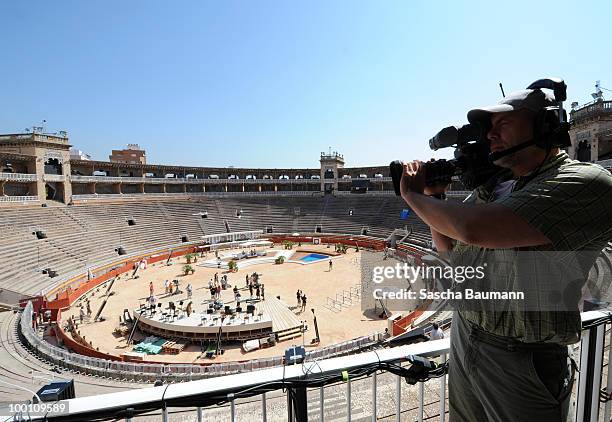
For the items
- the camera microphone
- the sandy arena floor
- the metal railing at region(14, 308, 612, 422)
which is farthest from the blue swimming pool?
the camera microphone

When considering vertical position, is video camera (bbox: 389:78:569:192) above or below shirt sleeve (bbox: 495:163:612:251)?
above

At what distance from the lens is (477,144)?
188 cm

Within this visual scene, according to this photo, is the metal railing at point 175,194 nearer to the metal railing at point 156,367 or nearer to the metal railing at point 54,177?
the metal railing at point 54,177

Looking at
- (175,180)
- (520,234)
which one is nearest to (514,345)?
(520,234)

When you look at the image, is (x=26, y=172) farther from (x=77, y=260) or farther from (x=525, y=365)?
(x=525, y=365)

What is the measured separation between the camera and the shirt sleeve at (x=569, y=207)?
1319 millimetres

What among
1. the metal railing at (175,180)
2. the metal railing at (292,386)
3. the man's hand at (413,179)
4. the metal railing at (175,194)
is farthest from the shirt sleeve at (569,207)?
the metal railing at (175,180)

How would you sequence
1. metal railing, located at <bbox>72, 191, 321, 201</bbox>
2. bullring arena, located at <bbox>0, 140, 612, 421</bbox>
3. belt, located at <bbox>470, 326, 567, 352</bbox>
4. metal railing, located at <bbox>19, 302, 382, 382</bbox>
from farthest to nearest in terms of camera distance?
1. metal railing, located at <bbox>72, 191, 321, 201</bbox>
2. metal railing, located at <bbox>19, 302, 382, 382</bbox>
3. bullring arena, located at <bbox>0, 140, 612, 421</bbox>
4. belt, located at <bbox>470, 326, 567, 352</bbox>

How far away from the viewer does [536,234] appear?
1.33 meters

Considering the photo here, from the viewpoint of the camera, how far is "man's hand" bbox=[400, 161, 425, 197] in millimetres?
1871

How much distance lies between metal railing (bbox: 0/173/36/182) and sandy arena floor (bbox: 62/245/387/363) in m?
16.9

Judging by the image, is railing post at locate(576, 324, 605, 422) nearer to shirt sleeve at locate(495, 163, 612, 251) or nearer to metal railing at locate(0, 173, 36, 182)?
shirt sleeve at locate(495, 163, 612, 251)

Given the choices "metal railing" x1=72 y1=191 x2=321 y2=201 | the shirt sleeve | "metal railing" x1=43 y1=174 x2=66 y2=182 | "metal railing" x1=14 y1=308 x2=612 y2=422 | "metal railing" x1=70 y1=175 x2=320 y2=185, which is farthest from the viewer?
"metal railing" x1=70 y1=175 x2=320 y2=185

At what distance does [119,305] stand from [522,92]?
23.3 m
